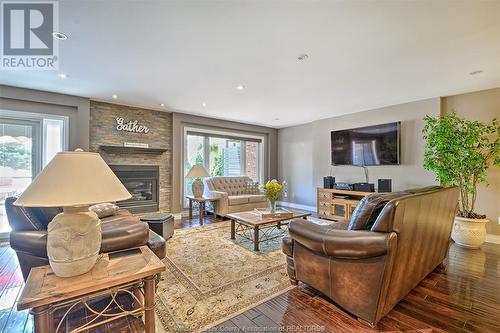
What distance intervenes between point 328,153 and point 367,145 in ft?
3.62

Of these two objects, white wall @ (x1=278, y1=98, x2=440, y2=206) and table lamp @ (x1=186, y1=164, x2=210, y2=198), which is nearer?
white wall @ (x1=278, y1=98, x2=440, y2=206)

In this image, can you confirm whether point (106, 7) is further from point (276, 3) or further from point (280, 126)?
point (280, 126)

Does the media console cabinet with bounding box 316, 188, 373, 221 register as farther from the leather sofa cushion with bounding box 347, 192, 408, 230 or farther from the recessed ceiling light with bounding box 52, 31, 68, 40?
the recessed ceiling light with bounding box 52, 31, 68, 40

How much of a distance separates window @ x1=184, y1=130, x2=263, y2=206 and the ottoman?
7.23 feet

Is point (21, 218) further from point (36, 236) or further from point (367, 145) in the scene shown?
point (367, 145)

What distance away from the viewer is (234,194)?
5.69 m

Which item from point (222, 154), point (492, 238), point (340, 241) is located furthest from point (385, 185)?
point (222, 154)

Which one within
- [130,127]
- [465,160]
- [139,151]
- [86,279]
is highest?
[130,127]

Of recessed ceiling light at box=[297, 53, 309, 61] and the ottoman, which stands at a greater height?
recessed ceiling light at box=[297, 53, 309, 61]

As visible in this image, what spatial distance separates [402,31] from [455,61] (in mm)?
1227

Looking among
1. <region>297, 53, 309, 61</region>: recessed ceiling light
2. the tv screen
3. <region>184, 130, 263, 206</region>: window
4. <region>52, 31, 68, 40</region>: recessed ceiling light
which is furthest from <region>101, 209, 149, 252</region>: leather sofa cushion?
the tv screen

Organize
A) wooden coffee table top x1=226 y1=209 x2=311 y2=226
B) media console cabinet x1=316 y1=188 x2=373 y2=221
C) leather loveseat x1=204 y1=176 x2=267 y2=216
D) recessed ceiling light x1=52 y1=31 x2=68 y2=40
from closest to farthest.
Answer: recessed ceiling light x1=52 y1=31 x2=68 y2=40, wooden coffee table top x1=226 y1=209 x2=311 y2=226, media console cabinet x1=316 y1=188 x2=373 y2=221, leather loveseat x1=204 y1=176 x2=267 y2=216

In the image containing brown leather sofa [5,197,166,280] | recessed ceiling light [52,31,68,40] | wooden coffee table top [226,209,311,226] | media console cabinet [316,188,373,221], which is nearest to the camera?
brown leather sofa [5,197,166,280]

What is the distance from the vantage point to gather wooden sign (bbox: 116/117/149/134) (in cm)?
481
